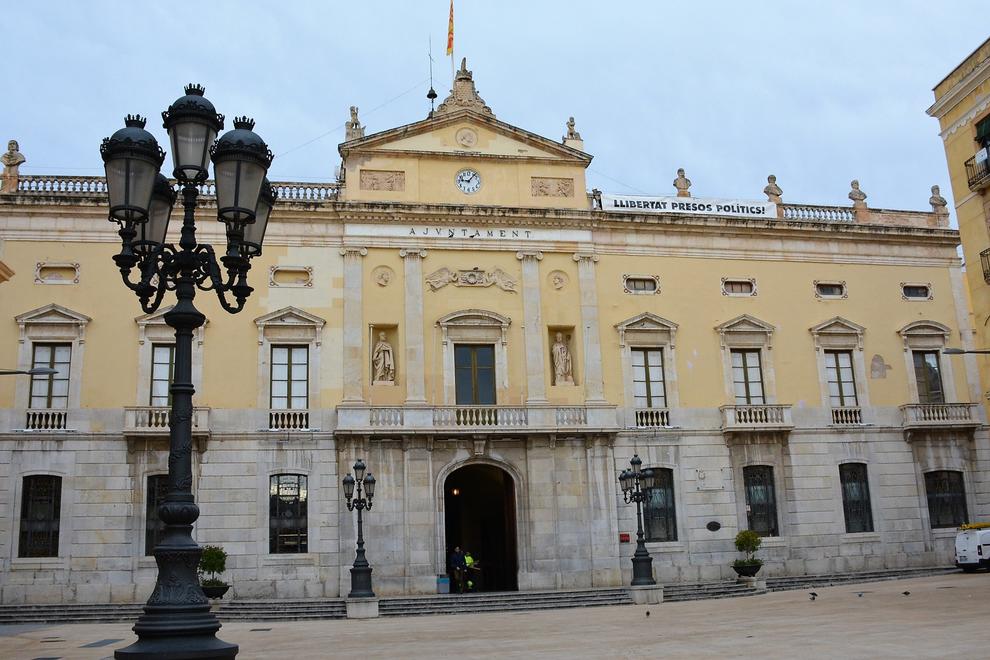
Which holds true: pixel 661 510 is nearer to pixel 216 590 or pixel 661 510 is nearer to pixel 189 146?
pixel 216 590

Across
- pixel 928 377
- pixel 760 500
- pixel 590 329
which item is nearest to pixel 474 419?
pixel 590 329

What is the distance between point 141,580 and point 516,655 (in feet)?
51.1

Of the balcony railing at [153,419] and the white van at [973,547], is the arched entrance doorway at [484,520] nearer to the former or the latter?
the balcony railing at [153,419]

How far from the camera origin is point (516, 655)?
14195 millimetres

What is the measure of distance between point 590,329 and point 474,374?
3935 mm

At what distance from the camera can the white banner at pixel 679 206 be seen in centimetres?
3158

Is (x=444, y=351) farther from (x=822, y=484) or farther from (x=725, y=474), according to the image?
(x=822, y=484)

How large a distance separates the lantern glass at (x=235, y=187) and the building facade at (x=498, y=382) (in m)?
18.7

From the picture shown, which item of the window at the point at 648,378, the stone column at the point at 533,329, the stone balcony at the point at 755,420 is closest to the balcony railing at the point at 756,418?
the stone balcony at the point at 755,420

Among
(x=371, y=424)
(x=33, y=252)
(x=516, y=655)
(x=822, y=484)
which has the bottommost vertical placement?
(x=516, y=655)

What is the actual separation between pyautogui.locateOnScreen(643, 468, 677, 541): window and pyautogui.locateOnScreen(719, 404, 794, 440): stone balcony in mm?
2392

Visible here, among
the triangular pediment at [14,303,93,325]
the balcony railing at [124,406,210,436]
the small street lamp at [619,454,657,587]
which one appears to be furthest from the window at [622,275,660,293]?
the triangular pediment at [14,303,93,325]

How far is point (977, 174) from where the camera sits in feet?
82.1

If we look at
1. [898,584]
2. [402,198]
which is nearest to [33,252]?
[402,198]
